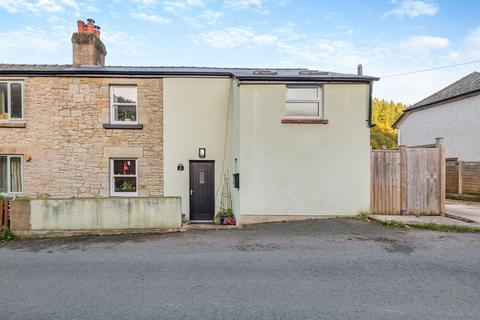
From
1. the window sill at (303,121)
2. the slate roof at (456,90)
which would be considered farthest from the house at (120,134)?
the slate roof at (456,90)

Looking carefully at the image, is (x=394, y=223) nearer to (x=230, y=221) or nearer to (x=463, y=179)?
(x=230, y=221)

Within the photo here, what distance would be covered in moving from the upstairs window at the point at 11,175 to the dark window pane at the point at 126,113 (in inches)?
167

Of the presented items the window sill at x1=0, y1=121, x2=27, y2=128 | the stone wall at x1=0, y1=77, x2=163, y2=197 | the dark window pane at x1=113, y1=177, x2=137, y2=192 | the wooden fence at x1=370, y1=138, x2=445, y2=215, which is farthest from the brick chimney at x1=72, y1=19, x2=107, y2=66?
the wooden fence at x1=370, y1=138, x2=445, y2=215

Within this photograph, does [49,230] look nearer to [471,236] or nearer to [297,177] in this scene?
[297,177]

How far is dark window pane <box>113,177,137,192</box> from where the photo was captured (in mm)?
12086

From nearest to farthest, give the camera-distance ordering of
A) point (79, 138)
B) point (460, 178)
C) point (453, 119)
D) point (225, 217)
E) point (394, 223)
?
point (394, 223) < point (225, 217) < point (79, 138) < point (460, 178) < point (453, 119)

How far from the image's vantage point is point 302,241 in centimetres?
753

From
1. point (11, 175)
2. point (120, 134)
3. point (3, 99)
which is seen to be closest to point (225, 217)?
point (120, 134)

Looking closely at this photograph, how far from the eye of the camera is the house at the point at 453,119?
1644 cm

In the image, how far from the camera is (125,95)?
1221 centimetres

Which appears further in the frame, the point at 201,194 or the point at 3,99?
the point at 201,194

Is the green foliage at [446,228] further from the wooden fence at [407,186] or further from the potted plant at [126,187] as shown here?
the potted plant at [126,187]

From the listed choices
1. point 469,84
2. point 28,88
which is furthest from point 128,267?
point 469,84

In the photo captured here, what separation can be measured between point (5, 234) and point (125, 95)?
6481 mm
